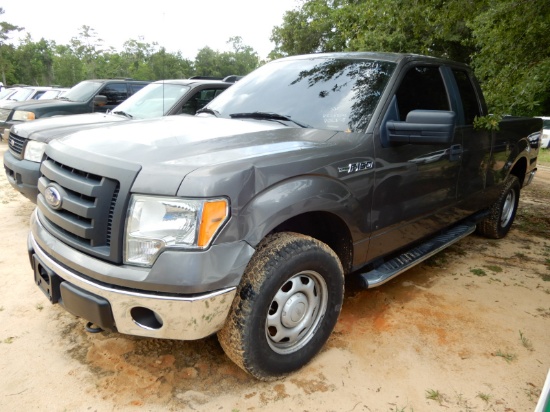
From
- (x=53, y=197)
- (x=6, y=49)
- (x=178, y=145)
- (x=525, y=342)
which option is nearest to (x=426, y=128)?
(x=178, y=145)

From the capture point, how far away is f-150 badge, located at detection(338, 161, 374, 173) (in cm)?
253

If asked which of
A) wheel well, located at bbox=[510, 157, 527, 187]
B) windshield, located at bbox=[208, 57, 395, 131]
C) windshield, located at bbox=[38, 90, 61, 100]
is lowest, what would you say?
wheel well, located at bbox=[510, 157, 527, 187]

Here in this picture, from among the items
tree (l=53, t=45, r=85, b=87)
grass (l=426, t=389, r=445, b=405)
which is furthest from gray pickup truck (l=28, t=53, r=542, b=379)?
tree (l=53, t=45, r=85, b=87)

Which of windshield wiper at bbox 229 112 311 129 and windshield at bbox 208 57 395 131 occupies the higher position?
windshield at bbox 208 57 395 131

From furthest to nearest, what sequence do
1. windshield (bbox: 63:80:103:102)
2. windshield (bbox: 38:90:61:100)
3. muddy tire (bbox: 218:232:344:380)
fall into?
windshield (bbox: 38:90:61:100), windshield (bbox: 63:80:103:102), muddy tire (bbox: 218:232:344:380)

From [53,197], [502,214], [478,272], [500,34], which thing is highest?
[500,34]

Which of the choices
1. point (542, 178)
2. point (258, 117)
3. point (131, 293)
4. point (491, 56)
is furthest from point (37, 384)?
point (542, 178)

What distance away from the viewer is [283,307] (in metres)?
2.37

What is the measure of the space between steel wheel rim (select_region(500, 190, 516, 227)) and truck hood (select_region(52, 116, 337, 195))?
3.42m

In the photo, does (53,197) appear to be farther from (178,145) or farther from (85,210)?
(178,145)

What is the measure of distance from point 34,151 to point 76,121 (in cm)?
89

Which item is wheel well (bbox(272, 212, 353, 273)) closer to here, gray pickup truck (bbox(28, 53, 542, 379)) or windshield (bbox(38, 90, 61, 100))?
gray pickup truck (bbox(28, 53, 542, 379))

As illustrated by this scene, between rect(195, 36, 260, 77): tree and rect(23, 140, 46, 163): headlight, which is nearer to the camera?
rect(23, 140, 46, 163): headlight

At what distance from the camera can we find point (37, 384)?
2352 mm
